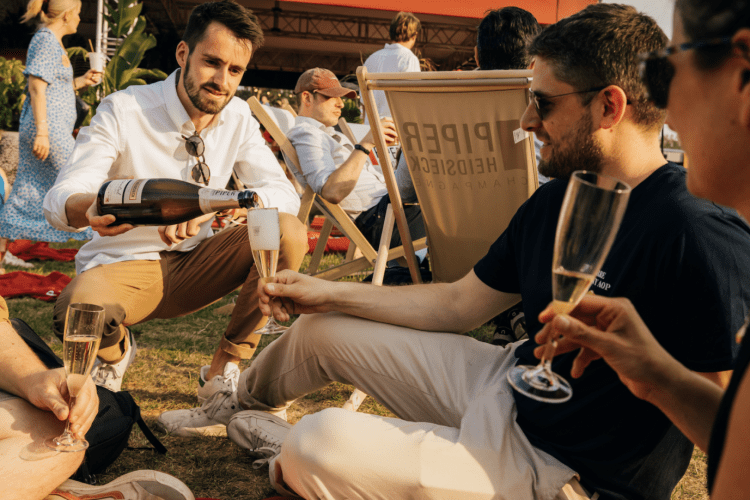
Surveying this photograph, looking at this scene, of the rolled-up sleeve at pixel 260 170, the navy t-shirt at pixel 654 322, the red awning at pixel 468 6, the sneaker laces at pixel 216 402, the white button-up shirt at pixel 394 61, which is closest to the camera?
the navy t-shirt at pixel 654 322

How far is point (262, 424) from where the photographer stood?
2.41 m

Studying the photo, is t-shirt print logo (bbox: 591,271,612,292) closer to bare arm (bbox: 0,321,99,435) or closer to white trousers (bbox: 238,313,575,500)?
white trousers (bbox: 238,313,575,500)

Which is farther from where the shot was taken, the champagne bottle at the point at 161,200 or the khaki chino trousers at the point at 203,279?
the khaki chino trousers at the point at 203,279

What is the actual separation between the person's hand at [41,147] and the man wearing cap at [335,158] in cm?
221

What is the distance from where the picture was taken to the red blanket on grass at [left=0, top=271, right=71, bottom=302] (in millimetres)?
4578

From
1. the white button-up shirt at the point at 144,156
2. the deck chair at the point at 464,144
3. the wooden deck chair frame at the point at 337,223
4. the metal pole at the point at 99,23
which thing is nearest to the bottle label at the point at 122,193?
the white button-up shirt at the point at 144,156

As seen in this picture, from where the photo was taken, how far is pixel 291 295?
7.11 ft

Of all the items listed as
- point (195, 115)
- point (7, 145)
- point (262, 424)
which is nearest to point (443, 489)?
point (262, 424)

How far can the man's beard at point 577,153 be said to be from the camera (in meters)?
1.91

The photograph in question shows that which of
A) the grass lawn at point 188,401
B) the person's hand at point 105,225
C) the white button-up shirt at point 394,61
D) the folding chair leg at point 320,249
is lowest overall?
the grass lawn at point 188,401

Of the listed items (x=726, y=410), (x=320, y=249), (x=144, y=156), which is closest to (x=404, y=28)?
(x=320, y=249)

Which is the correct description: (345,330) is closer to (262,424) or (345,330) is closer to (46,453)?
(262,424)

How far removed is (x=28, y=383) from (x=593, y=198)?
1.59m

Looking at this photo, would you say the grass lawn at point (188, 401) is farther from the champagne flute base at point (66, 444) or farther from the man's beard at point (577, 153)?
the man's beard at point (577, 153)
